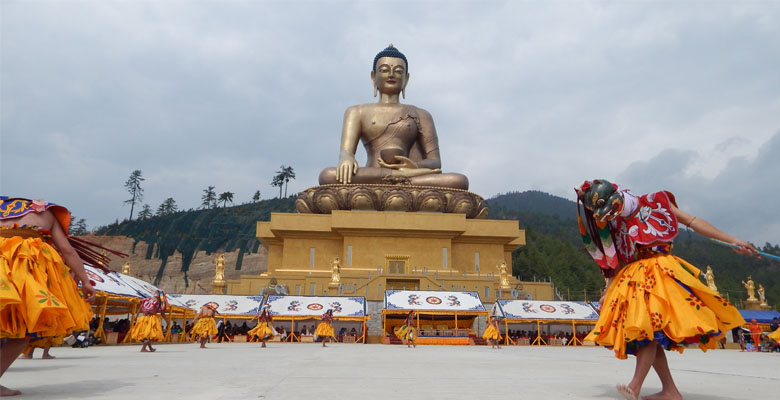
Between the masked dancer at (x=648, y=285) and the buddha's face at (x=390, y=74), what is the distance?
21.0 m

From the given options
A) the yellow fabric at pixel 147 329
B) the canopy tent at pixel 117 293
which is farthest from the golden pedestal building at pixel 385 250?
the yellow fabric at pixel 147 329

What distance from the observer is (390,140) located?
76.6ft

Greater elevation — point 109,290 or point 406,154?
point 406,154

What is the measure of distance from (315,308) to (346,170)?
7879mm

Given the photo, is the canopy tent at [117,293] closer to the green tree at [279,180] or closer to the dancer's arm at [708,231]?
the dancer's arm at [708,231]

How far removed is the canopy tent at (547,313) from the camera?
15.2m

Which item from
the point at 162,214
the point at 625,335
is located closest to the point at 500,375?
the point at 625,335

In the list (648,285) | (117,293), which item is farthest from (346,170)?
(648,285)

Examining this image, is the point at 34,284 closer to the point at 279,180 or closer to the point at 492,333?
the point at 492,333

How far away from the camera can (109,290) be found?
11062 mm

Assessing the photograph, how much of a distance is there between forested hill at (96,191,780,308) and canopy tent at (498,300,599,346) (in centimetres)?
2160

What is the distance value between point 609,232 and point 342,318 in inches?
489

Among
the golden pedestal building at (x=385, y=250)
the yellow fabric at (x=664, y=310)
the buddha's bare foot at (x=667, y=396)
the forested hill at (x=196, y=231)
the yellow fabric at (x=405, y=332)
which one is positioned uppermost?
the forested hill at (x=196, y=231)

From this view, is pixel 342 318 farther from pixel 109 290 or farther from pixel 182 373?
pixel 182 373
